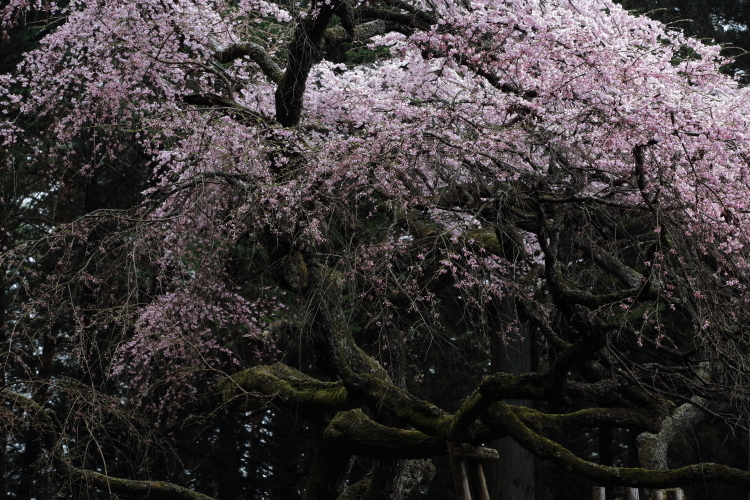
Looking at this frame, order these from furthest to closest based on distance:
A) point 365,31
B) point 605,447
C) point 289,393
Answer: point 605,447 → point 365,31 → point 289,393

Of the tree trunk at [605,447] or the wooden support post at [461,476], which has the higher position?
the tree trunk at [605,447]

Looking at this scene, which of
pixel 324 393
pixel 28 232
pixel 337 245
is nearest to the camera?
pixel 324 393

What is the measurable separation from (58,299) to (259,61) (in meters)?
2.83

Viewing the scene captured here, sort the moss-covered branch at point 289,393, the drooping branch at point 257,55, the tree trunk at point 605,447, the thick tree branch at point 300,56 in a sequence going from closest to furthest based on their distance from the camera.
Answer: the thick tree branch at point 300,56, the moss-covered branch at point 289,393, the drooping branch at point 257,55, the tree trunk at point 605,447

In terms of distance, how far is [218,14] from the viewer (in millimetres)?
7605

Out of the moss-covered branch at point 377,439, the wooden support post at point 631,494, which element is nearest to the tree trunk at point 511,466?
the wooden support post at point 631,494

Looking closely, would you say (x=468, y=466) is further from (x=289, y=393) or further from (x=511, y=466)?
(x=511, y=466)

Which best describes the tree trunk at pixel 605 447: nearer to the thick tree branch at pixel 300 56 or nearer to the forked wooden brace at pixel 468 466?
the forked wooden brace at pixel 468 466

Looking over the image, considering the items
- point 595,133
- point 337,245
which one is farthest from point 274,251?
point 337,245

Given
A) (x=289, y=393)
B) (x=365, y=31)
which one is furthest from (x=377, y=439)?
(x=365, y=31)

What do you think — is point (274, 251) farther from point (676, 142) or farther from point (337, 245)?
point (337, 245)

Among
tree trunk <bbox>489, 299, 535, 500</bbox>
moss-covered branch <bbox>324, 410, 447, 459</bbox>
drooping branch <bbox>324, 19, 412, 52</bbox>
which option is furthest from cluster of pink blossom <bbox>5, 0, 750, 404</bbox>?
tree trunk <bbox>489, 299, 535, 500</bbox>

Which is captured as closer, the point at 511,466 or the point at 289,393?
the point at 289,393

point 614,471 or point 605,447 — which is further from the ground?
point 605,447
